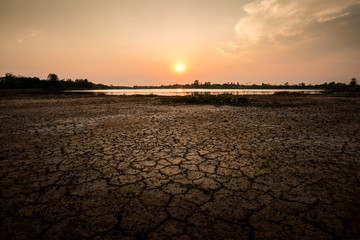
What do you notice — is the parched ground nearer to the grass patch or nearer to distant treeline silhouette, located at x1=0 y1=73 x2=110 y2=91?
the grass patch

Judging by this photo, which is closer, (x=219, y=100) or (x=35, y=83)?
(x=219, y=100)

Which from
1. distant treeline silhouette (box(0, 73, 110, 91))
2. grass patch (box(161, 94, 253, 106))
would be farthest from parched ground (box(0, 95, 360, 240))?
distant treeline silhouette (box(0, 73, 110, 91))

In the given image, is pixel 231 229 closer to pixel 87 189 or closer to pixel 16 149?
pixel 87 189

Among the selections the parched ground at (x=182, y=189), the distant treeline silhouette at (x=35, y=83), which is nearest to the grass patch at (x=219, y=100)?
the parched ground at (x=182, y=189)

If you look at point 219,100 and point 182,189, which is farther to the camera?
point 219,100

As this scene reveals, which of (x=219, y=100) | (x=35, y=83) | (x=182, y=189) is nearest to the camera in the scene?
(x=182, y=189)

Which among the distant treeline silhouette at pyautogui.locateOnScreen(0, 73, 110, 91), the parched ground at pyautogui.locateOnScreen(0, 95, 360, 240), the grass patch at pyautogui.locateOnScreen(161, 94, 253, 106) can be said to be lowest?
the parched ground at pyautogui.locateOnScreen(0, 95, 360, 240)

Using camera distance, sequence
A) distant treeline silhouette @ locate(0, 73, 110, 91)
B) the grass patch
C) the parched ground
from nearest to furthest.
A: the parched ground → the grass patch → distant treeline silhouette @ locate(0, 73, 110, 91)

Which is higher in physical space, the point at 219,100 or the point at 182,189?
the point at 219,100

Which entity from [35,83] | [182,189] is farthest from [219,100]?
[35,83]

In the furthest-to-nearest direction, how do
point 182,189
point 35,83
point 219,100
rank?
1. point 35,83
2. point 219,100
3. point 182,189

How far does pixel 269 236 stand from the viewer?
61.7 inches

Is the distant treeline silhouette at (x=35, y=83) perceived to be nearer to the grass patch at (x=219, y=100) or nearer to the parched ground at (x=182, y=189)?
the grass patch at (x=219, y=100)

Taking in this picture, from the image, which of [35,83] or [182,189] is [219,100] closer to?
[182,189]
